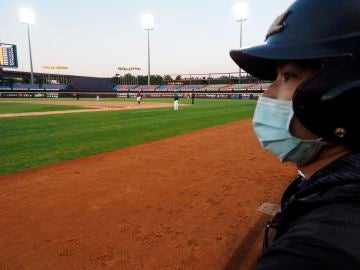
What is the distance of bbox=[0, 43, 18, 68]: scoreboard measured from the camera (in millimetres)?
59688

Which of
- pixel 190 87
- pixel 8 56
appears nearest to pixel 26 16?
pixel 8 56

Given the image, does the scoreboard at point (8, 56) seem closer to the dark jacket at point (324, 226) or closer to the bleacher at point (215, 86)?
the bleacher at point (215, 86)

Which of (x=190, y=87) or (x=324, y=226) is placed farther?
(x=190, y=87)

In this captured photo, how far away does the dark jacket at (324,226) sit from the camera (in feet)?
2.81

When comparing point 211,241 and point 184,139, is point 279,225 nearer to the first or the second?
point 211,241

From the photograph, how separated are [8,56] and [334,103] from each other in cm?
7020

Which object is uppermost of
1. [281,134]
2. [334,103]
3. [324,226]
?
[334,103]

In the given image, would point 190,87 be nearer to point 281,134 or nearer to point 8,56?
point 8,56

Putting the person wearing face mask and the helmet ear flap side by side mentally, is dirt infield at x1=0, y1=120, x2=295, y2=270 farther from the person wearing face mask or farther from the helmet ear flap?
the helmet ear flap

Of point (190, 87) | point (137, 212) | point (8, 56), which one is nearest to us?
point (137, 212)

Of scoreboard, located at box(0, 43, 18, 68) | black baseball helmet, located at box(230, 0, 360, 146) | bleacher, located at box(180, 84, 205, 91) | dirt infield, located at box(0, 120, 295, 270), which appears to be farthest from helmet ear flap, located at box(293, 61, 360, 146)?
bleacher, located at box(180, 84, 205, 91)

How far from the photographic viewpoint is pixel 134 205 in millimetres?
5246

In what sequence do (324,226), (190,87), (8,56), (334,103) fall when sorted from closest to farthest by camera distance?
(324,226) → (334,103) → (8,56) → (190,87)

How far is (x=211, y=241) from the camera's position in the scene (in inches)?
159
